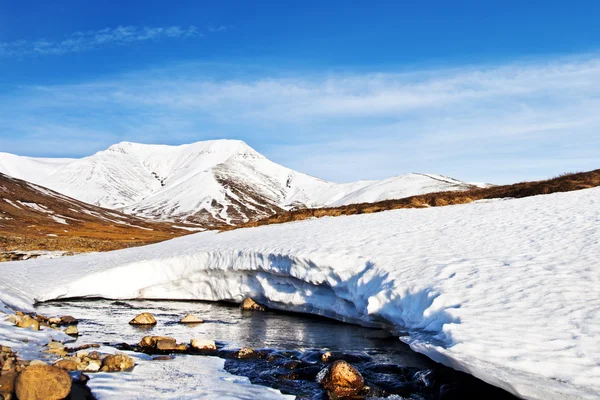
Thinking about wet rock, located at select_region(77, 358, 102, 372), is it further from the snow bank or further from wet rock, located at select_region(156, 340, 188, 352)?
the snow bank

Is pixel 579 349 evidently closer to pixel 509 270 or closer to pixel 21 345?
pixel 509 270

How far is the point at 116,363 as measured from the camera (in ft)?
31.8

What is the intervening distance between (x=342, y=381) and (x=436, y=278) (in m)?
4.27

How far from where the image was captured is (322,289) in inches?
666

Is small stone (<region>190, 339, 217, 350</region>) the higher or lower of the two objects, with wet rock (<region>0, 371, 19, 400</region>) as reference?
lower

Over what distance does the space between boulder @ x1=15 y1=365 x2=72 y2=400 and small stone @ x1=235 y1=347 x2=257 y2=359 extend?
409 cm

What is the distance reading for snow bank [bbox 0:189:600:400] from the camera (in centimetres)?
770

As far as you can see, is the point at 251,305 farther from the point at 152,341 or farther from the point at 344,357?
the point at 344,357

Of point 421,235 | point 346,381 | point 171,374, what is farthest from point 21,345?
point 421,235

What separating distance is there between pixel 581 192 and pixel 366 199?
6515 centimetres

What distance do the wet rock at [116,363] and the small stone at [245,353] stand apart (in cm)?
251

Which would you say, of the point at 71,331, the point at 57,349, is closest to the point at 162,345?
the point at 57,349

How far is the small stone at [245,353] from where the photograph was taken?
443 inches

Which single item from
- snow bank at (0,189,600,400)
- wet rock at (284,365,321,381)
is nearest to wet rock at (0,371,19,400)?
wet rock at (284,365,321,381)
